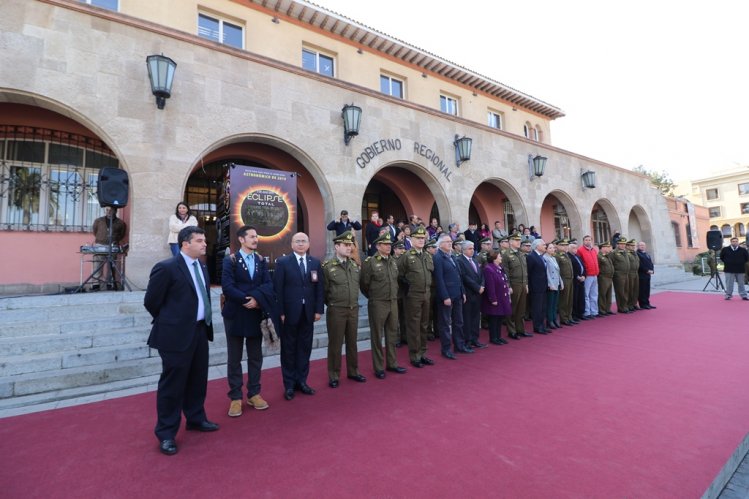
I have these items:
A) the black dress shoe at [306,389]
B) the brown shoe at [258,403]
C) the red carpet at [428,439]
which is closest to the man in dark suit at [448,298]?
the red carpet at [428,439]

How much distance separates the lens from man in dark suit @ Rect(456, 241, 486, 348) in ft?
20.4

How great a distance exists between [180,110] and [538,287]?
A: 8071mm

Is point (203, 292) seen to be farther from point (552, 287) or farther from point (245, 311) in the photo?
point (552, 287)

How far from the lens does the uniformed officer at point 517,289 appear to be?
6948mm

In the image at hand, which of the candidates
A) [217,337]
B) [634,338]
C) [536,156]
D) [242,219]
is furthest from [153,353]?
[536,156]

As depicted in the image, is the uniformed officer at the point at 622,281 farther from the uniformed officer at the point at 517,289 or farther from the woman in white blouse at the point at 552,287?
the uniformed officer at the point at 517,289

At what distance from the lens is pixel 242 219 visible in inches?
314

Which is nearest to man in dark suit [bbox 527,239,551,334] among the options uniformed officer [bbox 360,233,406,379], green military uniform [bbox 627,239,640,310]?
uniformed officer [bbox 360,233,406,379]

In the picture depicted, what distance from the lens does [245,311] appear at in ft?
12.5

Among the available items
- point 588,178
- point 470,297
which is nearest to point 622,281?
point 470,297

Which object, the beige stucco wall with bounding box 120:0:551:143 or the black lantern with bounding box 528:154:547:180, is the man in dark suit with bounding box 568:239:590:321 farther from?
the beige stucco wall with bounding box 120:0:551:143

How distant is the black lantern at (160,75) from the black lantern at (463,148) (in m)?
8.03

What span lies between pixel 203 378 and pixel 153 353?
2.00 meters

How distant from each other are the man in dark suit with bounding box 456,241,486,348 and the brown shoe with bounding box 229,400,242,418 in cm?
389
